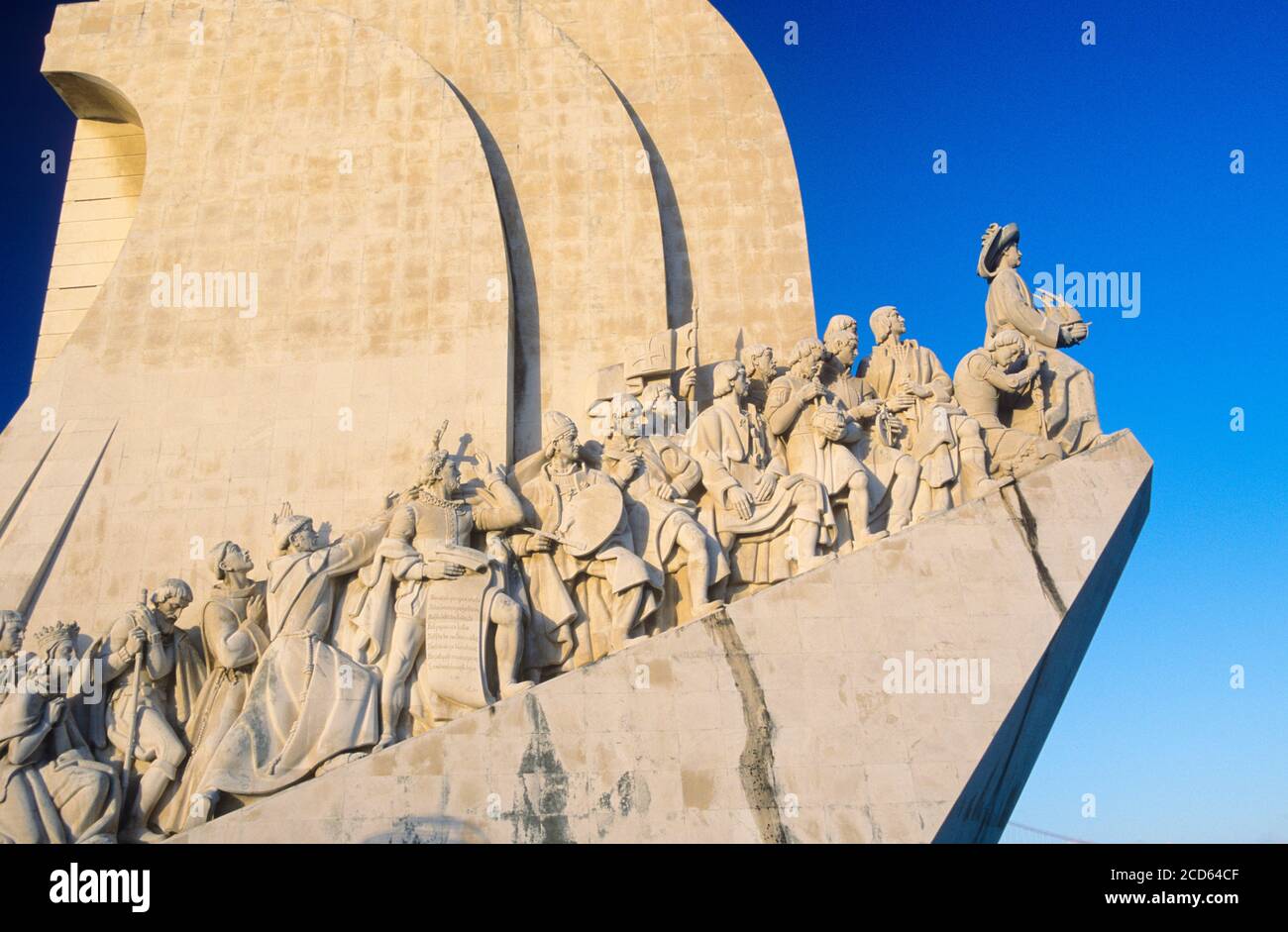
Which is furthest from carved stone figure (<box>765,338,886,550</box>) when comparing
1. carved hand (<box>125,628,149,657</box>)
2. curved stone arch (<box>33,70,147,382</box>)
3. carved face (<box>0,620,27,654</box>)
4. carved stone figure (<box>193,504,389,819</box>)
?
curved stone arch (<box>33,70,147,382</box>)

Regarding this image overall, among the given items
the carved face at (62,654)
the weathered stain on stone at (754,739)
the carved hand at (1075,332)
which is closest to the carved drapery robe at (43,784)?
the carved face at (62,654)

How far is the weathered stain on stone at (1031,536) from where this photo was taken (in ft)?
27.0

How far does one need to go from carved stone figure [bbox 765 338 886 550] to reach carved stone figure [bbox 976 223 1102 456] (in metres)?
1.26

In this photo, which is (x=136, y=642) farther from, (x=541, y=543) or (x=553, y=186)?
(x=553, y=186)

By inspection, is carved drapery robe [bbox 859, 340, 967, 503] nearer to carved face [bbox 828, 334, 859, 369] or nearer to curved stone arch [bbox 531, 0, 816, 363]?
carved face [bbox 828, 334, 859, 369]

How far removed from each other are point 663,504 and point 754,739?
74.3 inches

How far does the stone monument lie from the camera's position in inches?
309

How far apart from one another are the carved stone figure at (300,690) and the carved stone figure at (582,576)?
3.37 feet

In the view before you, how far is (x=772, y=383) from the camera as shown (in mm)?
9758

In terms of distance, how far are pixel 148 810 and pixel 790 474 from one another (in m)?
4.49

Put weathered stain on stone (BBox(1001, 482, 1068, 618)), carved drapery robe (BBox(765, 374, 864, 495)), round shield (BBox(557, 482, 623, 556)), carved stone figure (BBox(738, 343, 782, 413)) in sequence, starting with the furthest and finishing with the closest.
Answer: carved stone figure (BBox(738, 343, 782, 413))
carved drapery robe (BBox(765, 374, 864, 495))
round shield (BBox(557, 482, 623, 556))
weathered stain on stone (BBox(1001, 482, 1068, 618))

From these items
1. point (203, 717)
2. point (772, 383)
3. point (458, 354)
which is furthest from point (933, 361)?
point (203, 717)

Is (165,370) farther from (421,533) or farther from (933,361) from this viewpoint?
(933,361)

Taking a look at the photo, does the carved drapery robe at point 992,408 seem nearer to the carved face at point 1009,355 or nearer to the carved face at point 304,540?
the carved face at point 1009,355
